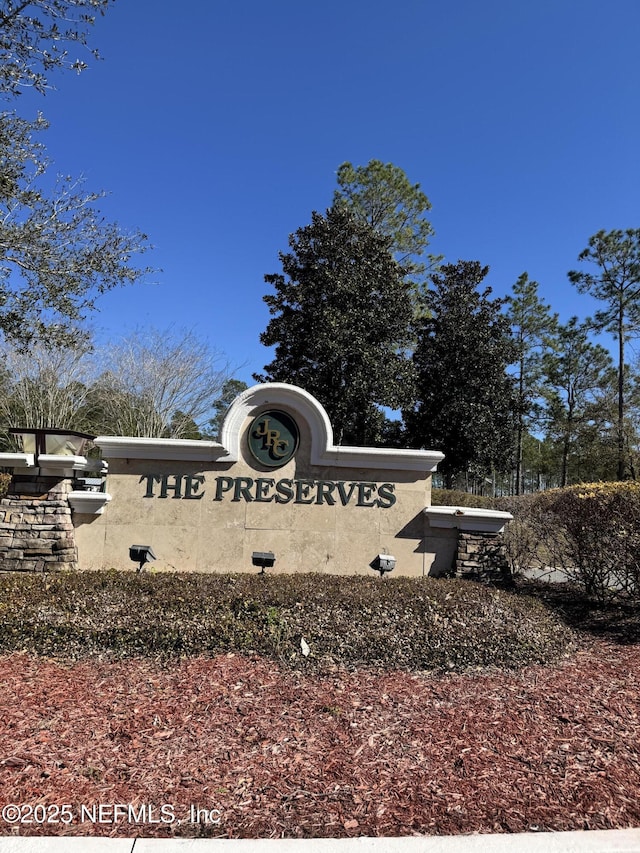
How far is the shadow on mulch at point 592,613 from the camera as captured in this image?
5.36m

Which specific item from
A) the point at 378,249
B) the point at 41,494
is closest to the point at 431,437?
the point at 378,249

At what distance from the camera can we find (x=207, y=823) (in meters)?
2.42

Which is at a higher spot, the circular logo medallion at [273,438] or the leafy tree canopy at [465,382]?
the leafy tree canopy at [465,382]

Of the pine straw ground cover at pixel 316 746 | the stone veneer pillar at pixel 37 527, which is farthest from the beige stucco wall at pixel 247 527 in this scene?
the pine straw ground cover at pixel 316 746

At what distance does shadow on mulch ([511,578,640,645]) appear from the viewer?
17.6ft

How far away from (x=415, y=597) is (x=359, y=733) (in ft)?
6.93

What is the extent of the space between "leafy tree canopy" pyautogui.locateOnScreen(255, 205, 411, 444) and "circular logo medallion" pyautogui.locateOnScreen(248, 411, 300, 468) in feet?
26.6

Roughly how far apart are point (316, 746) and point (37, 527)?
5198mm

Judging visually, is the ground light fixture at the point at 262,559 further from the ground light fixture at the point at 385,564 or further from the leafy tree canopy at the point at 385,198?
the leafy tree canopy at the point at 385,198

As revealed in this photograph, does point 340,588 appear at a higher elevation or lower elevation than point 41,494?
lower

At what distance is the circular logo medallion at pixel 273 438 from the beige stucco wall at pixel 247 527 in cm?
12

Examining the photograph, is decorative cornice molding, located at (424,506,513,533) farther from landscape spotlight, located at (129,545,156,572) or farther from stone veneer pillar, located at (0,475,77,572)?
stone veneer pillar, located at (0,475,77,572)

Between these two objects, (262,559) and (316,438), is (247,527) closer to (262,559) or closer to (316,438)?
(262,559)

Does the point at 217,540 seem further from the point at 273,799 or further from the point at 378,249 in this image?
the point at 378,249
